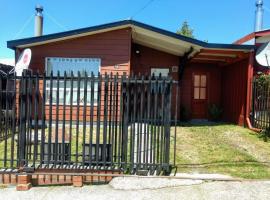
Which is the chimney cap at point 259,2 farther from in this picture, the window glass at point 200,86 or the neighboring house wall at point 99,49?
the neighboring house wall at point 99,49

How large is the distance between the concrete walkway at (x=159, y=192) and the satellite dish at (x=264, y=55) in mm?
5830

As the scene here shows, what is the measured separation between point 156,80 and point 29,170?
277 cm

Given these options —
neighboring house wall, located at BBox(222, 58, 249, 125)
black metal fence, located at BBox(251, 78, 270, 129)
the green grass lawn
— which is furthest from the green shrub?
the green grass lawn

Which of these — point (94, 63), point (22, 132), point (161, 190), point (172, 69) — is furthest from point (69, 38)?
point (161, 190)

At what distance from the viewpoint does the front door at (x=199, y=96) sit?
48.0ft

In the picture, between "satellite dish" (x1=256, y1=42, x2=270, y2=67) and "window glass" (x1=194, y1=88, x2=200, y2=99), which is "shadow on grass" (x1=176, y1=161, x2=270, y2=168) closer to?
"satellite dish" (x1=256, y1=42, x2=270, y2=67)

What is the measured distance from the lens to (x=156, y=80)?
17.5ft

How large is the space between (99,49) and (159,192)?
23.1ft

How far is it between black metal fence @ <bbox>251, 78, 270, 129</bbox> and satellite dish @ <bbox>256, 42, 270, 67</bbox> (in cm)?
58

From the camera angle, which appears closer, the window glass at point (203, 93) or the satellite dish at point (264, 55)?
the satellite dish at point (264, 55)

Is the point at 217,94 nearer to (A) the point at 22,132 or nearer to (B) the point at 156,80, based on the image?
(B) the point at 156,80

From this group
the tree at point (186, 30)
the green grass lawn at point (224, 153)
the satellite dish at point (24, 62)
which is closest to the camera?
the green grass lawn at point (224, 153)

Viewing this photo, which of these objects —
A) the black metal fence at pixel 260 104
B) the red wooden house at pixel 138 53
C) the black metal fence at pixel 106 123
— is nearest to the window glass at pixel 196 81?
the red wooden house at pixel 138 53

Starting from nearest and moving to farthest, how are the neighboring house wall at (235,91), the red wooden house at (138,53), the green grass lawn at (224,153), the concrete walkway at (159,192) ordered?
the concrete walkway at (159,192) → the green grass lawn at (224,153) → the red wooden house at (138,53) → the neighboring house wall at (235,91)
